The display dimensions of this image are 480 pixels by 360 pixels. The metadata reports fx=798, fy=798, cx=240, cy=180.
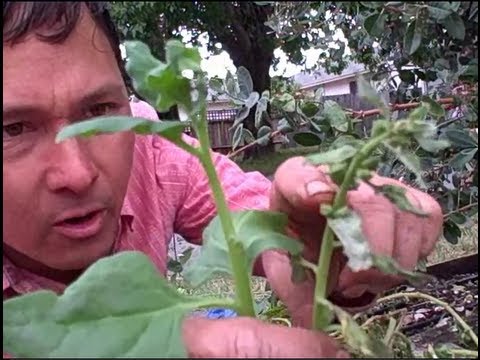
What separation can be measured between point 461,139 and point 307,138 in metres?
0.14

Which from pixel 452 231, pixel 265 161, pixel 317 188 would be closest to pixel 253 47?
pixel 265 161

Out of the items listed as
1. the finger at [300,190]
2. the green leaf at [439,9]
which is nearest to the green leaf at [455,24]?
the green leaf at [439,9]

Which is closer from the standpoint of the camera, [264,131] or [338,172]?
[338,172]

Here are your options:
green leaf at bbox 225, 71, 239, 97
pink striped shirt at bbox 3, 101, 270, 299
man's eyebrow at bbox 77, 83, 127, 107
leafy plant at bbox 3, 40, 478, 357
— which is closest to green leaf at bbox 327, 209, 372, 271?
leafy plant at bbox 3, 40, 478, 357

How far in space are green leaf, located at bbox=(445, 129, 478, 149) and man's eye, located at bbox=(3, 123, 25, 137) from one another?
13.8 inches

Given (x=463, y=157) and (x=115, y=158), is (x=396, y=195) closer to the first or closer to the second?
(x=115, y=158)

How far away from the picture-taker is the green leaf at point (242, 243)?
1.08 ft

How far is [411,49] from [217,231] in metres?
0.39

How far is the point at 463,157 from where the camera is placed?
2.14 ft

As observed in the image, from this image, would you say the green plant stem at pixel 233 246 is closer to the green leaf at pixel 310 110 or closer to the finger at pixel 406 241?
the finger at pixel 406 241

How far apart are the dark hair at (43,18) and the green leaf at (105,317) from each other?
5.7 inches

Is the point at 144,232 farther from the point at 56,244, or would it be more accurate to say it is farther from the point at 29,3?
the point at 29,3

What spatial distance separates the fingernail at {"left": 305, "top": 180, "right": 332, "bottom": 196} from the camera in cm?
36

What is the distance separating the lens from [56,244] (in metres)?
0.50
